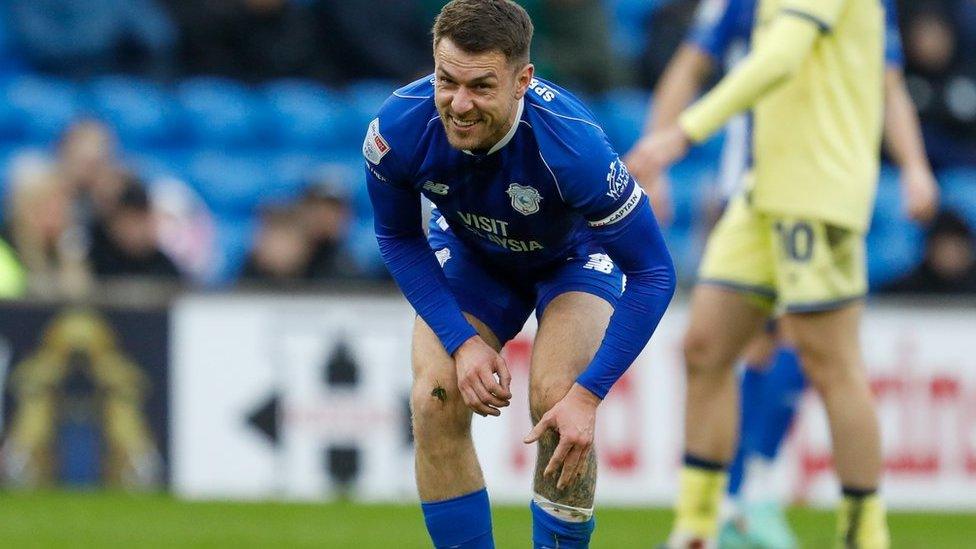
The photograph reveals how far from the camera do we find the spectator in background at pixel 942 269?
35.0 ft

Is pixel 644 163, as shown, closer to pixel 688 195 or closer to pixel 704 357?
pixel 704 357

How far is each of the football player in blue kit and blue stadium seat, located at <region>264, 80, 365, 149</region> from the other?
7.82m

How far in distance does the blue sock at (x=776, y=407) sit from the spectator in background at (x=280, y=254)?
12.2 ft

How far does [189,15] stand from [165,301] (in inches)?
149

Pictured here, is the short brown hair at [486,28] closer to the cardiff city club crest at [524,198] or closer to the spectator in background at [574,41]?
the cardiff city club crest at [524,198]

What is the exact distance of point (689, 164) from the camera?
1334cm

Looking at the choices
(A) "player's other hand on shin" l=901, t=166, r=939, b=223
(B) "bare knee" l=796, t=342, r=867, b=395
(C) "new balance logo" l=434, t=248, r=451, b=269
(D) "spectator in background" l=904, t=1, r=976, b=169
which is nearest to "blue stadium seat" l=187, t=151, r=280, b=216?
(D) "spectator in background" l=904, t=1, r=976, b=169

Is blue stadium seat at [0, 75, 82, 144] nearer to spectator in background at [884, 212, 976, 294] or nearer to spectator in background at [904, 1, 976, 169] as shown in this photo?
spectator in background at [884, 212, 976, 294]

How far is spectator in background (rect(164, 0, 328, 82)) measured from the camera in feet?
41.0

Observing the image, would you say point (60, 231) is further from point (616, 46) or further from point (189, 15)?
point (616, 46)

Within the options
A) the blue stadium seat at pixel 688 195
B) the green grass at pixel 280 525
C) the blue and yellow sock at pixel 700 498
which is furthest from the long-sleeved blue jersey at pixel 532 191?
the blue stadium seat at pixel 688 195

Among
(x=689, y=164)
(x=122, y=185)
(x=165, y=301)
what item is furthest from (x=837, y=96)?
(x=689, y=164)

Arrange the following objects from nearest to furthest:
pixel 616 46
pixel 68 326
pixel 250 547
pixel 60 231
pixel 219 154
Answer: pixel 250 547 < pixel 68 326 < pixel 60 231 < pixel 219 154 < pixel 616 46

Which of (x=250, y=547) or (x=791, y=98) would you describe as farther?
(x=250, y=547)
